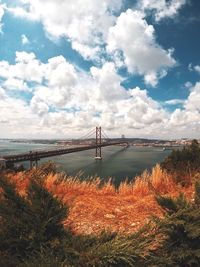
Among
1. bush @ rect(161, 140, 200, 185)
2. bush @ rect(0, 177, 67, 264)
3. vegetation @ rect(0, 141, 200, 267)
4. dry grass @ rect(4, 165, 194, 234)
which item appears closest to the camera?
vegetation @ rect(0, 141, 200, 267)

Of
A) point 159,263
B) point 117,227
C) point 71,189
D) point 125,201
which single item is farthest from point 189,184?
point 159,263

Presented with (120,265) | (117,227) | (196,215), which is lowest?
(117,227)

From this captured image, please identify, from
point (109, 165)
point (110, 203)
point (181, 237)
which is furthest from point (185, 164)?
point (109, 165)

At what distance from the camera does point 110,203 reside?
6.22 meters

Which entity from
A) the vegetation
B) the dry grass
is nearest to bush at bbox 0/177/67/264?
the vegetation

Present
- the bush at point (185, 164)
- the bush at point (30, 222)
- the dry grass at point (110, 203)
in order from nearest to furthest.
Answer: the bush at point (30, 222) < the dry grass at point (110, 203) < the bush at point (185, 164)

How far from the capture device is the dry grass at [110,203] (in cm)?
485

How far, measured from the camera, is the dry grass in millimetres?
4848

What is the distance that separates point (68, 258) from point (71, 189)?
477 centimetres

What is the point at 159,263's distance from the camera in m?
3.02

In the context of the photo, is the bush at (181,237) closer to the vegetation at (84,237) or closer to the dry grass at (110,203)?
the vegetation at (84,237)

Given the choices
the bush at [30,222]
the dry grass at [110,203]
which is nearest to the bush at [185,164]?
the dry grass at [110,203]

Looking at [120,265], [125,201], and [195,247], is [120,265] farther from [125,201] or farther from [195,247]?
[125,201]

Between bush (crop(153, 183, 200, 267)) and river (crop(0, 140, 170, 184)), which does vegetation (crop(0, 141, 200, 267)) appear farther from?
river (crop(0, 140, 170, 184))
